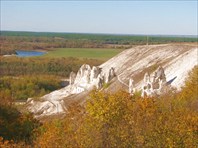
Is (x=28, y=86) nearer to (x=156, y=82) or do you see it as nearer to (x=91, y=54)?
(x=156, y=82)

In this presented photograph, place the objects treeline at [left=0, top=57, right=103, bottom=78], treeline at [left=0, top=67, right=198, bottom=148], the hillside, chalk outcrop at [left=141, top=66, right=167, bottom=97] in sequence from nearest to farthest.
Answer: treeline at [left=0, top=67, right=198, bottom=148] < chalk outcrop at [left=141, top=66, right=167, bottom=97] < the hillside < treeline at [left=0, top=57, right=103, bottom=78]

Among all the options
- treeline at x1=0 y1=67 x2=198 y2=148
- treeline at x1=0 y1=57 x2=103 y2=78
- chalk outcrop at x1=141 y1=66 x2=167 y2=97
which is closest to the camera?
treeline at x1=0 y1=67 x2=198 y2=148

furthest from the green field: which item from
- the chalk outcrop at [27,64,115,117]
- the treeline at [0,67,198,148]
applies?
the treeline at [0,67,198,148]

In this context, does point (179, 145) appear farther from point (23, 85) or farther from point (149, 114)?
point (23, 85)

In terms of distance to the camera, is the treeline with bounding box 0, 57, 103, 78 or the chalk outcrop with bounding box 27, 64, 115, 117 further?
the treeline with bounding box 0, 57, 103, 78

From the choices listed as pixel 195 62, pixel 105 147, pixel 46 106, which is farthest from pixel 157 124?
pixel 46 106

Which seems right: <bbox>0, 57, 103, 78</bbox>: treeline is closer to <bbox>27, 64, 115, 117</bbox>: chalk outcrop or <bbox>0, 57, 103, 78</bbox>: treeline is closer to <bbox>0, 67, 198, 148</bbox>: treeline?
<bbox>27, 64, 115, 117</bbox>: chalk outcrop
